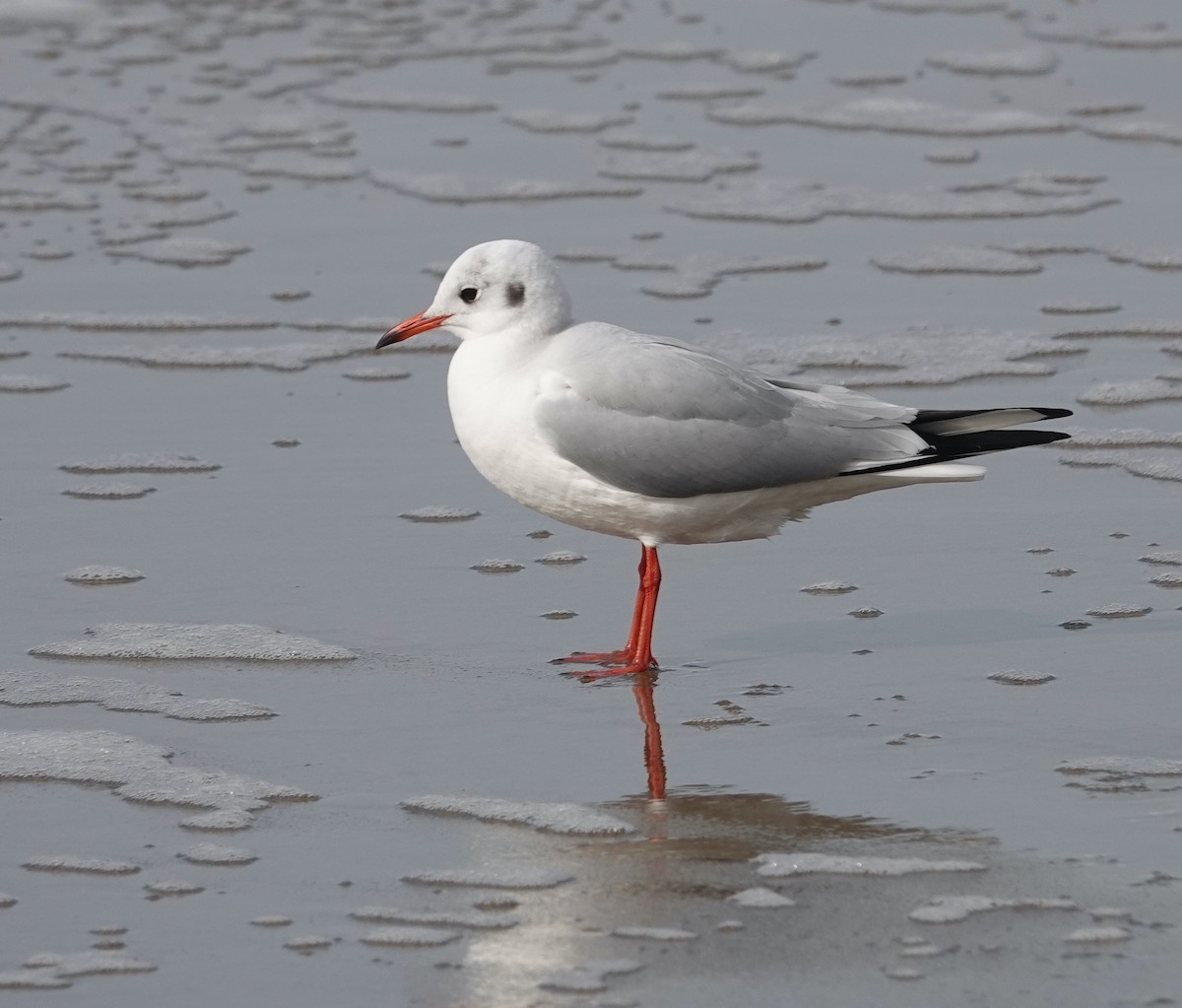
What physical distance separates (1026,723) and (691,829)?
103 centimetres

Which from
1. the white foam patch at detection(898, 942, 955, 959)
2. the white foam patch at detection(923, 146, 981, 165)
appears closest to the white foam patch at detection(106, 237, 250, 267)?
the white foam patch at detection(923, 146, 981, 165)

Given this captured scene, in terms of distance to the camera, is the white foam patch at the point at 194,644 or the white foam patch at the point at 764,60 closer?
the white foam patch at the point at 194,644

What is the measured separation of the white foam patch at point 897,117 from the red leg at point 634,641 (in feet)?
21.6

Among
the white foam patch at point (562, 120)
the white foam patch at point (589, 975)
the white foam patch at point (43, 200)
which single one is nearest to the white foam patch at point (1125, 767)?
the white foam patch at point (589, 975)

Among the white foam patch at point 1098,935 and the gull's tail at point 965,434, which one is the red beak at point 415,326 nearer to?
the gull's tail at point 965,434

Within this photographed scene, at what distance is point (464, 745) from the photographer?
5.11 meters

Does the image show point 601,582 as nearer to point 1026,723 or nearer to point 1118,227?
point 1026,723

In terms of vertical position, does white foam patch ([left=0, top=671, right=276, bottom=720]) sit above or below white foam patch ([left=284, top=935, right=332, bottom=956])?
below

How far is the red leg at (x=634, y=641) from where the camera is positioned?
571 centimetres

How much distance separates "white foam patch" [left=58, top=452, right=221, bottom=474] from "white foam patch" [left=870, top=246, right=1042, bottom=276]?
11.9ft

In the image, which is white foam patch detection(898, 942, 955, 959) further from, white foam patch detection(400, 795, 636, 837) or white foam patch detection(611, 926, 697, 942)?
white foam patch detection(400, 795, 636, 837)

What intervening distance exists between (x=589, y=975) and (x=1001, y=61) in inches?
413

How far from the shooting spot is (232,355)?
8531mm

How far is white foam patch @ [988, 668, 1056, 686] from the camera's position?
18.1ft
